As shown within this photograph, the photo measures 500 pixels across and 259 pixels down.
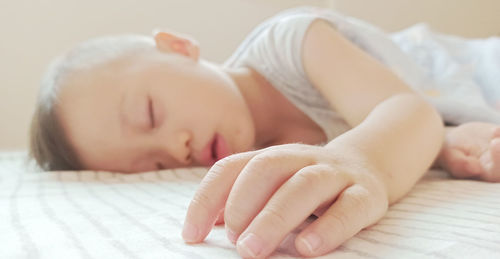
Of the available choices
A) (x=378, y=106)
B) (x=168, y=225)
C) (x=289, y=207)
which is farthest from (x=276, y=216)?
(x=378, y=106)

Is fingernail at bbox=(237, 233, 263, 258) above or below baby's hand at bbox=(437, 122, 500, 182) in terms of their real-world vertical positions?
above

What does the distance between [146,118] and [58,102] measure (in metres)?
0.17

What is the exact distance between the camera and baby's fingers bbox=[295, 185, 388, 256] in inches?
12.0

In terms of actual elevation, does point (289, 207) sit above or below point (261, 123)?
above

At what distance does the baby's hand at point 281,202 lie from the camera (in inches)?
12.0

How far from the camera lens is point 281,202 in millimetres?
317

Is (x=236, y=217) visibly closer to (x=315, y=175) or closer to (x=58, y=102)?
(x=315, y=175)

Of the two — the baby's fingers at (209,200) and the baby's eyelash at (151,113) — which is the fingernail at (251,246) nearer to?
the baby's fingers at (209,200)

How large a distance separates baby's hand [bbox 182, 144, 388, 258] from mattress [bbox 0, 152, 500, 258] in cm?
1

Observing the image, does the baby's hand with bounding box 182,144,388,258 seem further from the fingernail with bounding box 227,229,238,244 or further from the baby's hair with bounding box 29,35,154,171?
the baby's hair with bounding box 29,35,154,171

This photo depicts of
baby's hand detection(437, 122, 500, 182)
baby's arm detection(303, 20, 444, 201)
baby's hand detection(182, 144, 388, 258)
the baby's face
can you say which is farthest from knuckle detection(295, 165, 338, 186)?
the baby's face

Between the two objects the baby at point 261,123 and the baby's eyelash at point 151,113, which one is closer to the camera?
the baby at point 261,123

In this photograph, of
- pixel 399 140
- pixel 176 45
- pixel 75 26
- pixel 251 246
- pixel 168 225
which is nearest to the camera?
pixel 251 246

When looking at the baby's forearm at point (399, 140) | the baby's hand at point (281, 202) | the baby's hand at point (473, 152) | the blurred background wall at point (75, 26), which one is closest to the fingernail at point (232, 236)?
the baby's hand at point (281, 202)
